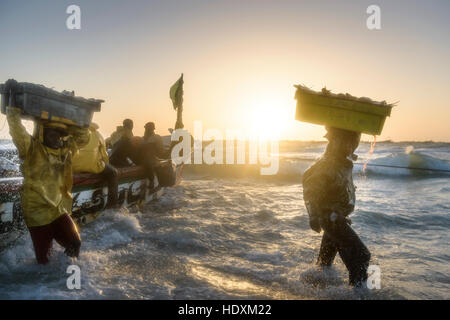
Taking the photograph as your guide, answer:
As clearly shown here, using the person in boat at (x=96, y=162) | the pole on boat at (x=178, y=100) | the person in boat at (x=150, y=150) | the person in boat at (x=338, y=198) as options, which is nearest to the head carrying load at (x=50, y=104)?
the person in boat at (x=96, y=162)

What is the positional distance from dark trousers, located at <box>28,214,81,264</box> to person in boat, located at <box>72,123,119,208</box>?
6.12 ft

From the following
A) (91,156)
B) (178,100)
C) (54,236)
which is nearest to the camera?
(54,236)

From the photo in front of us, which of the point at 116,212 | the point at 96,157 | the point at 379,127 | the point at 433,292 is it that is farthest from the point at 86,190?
the point at 433,292

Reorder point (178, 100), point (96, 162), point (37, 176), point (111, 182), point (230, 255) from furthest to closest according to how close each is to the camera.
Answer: point (178, 100), point (111, 182), point (96, 162), point (230, 255), point (37, 176)

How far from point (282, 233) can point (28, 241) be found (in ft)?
16.0

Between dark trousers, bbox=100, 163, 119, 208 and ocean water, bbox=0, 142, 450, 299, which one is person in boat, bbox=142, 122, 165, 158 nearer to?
ocean water, bbox=0, 142, 450, 299

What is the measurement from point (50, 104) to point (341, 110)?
11.5 feet

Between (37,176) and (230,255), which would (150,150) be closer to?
(230,255)

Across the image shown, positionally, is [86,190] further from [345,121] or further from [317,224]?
[345,121]

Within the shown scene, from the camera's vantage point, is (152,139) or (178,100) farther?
(178,100)

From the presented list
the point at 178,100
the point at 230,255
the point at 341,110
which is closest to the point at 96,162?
the point at 230,255

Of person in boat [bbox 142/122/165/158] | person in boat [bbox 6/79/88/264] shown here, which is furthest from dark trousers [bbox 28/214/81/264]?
person in boat [bbox 142/122/165/158]

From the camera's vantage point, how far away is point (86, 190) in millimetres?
5980

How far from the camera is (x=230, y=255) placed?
524 centimetres
